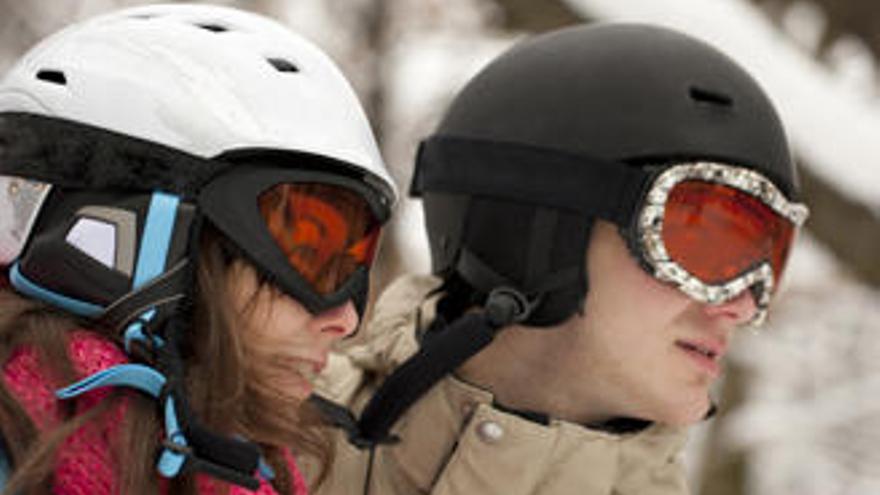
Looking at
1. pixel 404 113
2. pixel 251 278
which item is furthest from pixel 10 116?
pixel 404 113

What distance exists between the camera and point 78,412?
200cm

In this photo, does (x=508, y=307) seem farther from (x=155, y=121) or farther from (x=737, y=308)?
(x=155, y=121)

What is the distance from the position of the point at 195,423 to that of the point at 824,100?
2666mm

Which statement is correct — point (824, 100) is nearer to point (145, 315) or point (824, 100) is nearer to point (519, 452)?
point (519, 452)

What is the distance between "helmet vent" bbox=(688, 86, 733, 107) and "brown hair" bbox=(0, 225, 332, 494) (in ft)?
4.32

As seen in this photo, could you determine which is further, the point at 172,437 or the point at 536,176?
the point at 536,176

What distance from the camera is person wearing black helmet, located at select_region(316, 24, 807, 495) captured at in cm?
286

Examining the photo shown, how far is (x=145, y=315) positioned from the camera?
6.93 feet

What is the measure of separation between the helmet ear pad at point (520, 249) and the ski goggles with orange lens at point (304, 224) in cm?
62

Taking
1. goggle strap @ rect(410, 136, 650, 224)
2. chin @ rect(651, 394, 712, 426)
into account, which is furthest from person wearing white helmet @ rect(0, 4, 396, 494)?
chin @ rect(651, 394, 712, 426)

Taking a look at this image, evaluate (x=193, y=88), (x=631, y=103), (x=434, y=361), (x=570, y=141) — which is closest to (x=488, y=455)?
(x=434, y=361)

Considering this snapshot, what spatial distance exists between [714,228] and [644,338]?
327 mm

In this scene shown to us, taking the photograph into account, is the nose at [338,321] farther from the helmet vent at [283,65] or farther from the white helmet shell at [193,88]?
the helmet vent at [283,65]

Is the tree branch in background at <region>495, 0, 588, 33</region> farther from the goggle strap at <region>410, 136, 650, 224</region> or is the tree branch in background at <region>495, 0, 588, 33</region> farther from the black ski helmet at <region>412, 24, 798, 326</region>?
the goggle strap at <region>410, 136, 650, 224</region>
